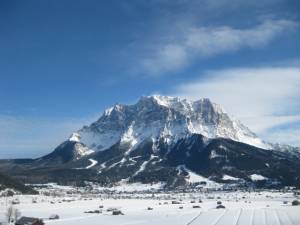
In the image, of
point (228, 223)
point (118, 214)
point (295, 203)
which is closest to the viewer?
point (228, 223)

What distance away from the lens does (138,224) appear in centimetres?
8812

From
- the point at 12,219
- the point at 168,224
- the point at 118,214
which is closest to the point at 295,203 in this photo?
the point at 118,214

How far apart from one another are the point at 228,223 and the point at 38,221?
34.0 meters

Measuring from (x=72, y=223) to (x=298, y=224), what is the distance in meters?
39.9

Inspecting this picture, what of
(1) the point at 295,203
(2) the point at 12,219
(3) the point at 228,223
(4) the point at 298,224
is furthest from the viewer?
(1) the point at 295,203

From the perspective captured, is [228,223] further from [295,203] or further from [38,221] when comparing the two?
[295,203]

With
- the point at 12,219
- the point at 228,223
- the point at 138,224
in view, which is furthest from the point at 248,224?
the point at 12,219

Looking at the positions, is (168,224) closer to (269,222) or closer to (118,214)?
(269,222)

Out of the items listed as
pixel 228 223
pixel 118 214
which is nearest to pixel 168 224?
pixel 228 223

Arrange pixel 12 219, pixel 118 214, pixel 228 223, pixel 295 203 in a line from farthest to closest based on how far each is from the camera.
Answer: pixel 295 203
pixel 118 214
pixel 12 219
pixel 228 223

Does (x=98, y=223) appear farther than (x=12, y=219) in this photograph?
No

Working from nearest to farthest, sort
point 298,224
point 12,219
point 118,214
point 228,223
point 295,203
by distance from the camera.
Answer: point 298,224
point 228,223
point 12,219
point 118,214
point 295,203

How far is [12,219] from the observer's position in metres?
104

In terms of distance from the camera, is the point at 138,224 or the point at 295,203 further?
the point at 295,203
